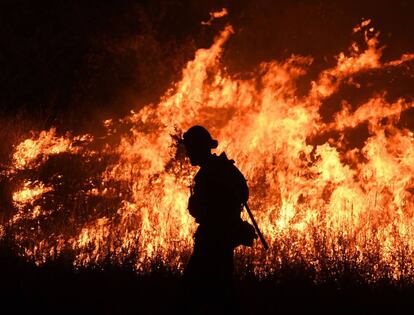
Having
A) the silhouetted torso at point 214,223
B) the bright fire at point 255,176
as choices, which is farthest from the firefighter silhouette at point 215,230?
the bright fire at point 255,176

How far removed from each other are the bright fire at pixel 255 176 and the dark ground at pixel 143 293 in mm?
409

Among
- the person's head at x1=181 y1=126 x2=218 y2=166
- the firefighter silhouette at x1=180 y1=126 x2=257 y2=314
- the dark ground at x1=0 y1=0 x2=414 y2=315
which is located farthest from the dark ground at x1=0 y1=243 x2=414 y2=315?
the dark ground at x1=0 y1=0 x2=414 y2=315

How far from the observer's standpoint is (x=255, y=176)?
12.5 m

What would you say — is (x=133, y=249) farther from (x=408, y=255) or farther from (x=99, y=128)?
(x=99, y=128)

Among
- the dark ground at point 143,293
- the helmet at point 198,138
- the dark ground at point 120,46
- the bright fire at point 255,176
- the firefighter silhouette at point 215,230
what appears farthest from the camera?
the dark ground at point 120,46

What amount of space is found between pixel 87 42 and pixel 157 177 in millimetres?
5974

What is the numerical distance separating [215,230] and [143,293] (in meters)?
3.23

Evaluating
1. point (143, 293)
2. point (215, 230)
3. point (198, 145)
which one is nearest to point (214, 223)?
point (215, 230)

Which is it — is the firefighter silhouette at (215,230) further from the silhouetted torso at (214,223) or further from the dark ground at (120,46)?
the dark ground at (120,46)

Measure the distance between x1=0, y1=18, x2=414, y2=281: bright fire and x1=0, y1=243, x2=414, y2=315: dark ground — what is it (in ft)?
1.34

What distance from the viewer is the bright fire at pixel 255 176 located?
29.7 ft

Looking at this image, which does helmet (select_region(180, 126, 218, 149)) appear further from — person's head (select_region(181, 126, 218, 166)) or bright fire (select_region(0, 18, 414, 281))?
bright fire (select_region(0, 18, 414, 281))

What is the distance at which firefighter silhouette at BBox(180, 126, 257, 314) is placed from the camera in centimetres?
473

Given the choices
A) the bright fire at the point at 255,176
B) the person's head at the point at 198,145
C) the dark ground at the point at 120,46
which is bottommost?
the person's head at the point at 198,145
